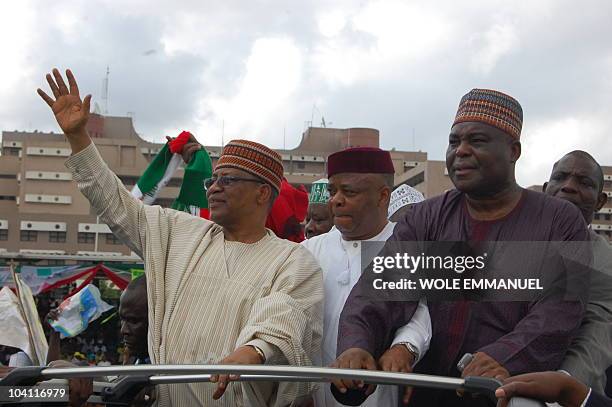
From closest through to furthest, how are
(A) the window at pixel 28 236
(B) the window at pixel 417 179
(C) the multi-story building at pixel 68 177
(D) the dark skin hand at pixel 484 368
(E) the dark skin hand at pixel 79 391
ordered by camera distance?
(E) the dark skin hand at pixel 79 391, (D) the dark skin hand at pixel 484 368, (B) the window at pixel 417 179, (C) the multi-story building at pixel 68 177, (A) the window at pixel 28 236

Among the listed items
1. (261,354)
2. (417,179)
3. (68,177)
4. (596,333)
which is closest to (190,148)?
(261,354)

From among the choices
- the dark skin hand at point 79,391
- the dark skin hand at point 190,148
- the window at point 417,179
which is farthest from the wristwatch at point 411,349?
the window at point 417,179

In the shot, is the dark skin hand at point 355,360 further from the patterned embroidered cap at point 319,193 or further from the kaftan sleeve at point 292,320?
the patterned embroidered cap at point 319,193

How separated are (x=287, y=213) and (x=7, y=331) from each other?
4.16m

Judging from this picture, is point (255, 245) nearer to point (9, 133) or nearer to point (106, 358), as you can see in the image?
point (106, 358)

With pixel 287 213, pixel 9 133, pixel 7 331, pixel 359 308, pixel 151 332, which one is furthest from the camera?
pixel 9 133

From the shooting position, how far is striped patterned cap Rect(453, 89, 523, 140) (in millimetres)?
3246

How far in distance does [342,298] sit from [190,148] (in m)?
1.53

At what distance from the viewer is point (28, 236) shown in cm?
8488

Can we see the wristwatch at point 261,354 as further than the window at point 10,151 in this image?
No

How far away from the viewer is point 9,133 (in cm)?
10412

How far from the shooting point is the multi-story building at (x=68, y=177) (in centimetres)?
8388

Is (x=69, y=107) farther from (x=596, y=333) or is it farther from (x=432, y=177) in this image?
(x=432, y=177)

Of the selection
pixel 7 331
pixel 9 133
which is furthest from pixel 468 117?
pixel 9 133
